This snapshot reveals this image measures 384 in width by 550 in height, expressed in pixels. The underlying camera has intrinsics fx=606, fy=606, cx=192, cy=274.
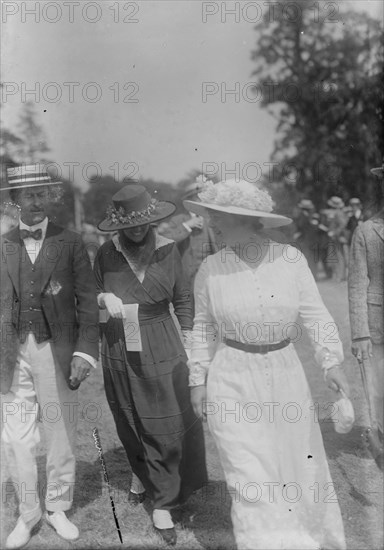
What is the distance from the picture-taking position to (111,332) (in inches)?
154

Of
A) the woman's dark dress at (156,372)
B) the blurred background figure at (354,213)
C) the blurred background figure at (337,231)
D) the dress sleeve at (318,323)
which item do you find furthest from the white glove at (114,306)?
the blurred background figure at (337,231)

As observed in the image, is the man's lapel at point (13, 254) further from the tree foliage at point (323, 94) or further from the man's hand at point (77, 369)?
the tree foliage at point (323, 94)

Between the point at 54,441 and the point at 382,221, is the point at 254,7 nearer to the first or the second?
the point at 382,221

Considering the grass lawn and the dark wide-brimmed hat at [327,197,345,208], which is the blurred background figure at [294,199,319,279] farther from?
the grass lawn

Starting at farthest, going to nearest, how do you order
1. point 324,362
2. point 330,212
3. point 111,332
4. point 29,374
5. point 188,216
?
point 330,212
point 188,216
point 111,332
point 29,374
point 324,362

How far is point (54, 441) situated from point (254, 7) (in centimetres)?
304

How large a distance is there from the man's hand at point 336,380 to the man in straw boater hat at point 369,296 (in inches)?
38.2

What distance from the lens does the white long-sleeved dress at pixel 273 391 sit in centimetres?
315

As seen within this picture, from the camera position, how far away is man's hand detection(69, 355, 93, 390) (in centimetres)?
368

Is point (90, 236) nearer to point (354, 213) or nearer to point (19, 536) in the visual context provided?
point (19, 536)

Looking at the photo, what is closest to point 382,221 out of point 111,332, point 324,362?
point 324,362

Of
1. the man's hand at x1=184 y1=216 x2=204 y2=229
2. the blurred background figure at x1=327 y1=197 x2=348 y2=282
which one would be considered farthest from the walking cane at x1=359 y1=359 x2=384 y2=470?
the blurred background figure at x1=327 y1=197 x2=348 y2=282

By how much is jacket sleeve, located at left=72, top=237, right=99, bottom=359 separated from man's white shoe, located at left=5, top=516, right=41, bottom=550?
1.07m

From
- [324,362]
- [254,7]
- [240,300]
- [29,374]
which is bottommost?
[29,374]
